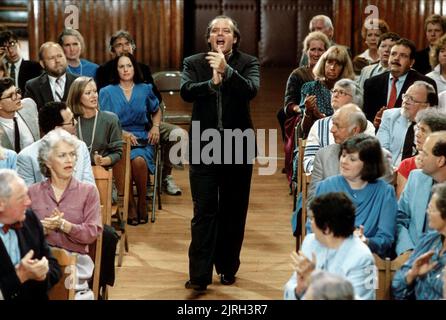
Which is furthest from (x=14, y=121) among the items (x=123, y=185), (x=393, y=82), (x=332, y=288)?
(x=332, y=288)

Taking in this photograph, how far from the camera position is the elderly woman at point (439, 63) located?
6868 millimetres

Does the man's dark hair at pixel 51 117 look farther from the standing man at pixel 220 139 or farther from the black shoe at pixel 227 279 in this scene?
the black shoe at pixel 227 279

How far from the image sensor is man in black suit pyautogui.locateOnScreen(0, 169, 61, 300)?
3822 millimetres

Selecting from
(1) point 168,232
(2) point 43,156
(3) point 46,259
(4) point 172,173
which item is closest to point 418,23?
(4) point 172,173

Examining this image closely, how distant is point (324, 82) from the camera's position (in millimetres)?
6523

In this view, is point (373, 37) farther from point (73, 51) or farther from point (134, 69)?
point (73, 51)

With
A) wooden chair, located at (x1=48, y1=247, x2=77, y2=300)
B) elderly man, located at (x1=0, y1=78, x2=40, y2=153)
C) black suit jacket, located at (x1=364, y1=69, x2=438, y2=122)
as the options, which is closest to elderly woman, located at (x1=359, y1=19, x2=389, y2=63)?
black suit jacket, located at (x1=364, y1=69, x2=438, y2=122)

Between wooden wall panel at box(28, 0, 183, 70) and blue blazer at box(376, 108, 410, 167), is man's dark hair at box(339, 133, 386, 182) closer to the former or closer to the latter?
blue blazer at box(376, 108, 410, 167)

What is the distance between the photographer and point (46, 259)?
3.93 metres

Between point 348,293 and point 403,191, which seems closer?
point 348,293

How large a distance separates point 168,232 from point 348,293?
3.50m

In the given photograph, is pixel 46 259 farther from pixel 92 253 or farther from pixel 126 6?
pixel 126 6

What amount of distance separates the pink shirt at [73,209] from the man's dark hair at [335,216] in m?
1.23

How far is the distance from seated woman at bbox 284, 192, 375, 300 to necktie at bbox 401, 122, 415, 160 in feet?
6.43
